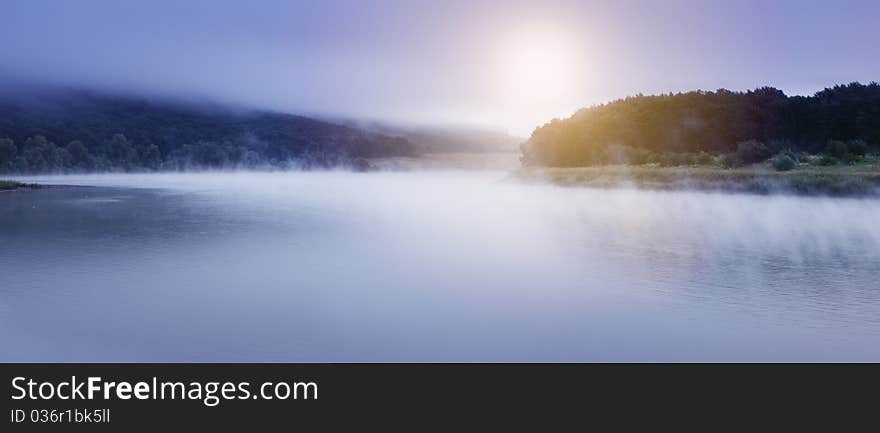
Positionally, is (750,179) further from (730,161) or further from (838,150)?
(838,150)

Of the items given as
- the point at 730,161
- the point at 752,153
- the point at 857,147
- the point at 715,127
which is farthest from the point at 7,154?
the point at 857,147

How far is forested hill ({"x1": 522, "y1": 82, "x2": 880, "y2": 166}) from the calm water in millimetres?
41522

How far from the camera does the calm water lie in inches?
419

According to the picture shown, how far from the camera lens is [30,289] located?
1480 centimetres

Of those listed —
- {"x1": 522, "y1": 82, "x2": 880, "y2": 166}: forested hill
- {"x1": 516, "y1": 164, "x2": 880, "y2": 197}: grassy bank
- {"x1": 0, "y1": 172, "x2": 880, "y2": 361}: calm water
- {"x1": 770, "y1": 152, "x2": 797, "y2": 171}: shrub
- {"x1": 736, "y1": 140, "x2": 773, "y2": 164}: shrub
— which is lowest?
{"x1": 0, "y1": 172, "x2": 880, "y2": 361}: calm water

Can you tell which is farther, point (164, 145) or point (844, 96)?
point (164, 145)

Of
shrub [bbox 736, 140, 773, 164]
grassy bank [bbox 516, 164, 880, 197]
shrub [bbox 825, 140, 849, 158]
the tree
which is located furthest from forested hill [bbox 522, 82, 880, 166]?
the tree

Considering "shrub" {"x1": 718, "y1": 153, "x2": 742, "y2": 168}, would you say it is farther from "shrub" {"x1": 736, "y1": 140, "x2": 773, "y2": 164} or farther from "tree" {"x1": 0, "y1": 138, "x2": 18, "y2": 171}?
"tree" {"x1": 0, "y1": 138, "x2": 18, "y2": 171}

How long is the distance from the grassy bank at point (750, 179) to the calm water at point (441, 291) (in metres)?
15.4
